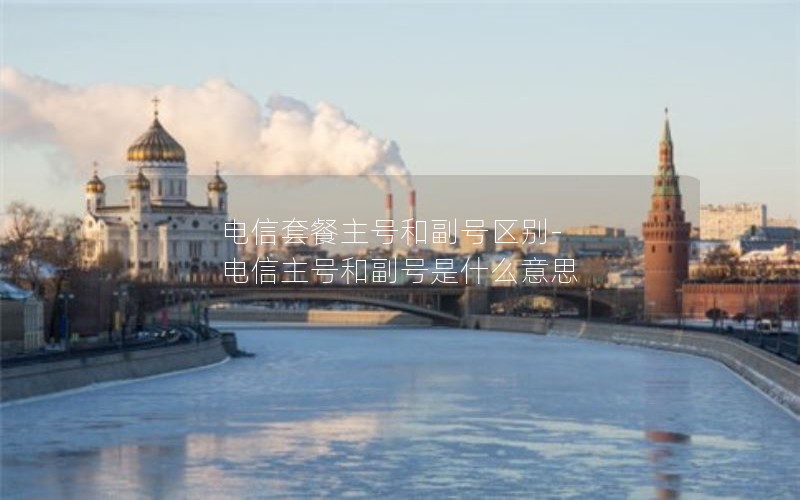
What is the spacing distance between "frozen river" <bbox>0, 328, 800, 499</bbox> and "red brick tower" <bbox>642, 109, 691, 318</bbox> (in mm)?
42893

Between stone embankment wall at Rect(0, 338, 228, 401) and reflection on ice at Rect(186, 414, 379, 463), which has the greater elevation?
stone embankment wall at Rect(0, 338, 228, 401)

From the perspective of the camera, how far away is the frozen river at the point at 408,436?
1081 inches

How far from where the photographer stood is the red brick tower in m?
97.4

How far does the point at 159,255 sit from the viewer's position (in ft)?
374

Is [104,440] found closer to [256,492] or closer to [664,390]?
[256,492]

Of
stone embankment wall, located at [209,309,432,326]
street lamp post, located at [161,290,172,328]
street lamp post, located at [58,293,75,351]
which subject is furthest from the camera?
stone embankment wall, located at [209,309,432,326]

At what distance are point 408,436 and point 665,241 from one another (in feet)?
217

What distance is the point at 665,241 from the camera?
98.9 m

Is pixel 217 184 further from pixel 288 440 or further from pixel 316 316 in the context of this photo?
pixel 288 440

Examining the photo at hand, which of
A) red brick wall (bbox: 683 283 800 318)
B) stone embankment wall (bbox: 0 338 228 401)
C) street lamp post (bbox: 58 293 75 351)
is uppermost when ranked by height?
red brick wall (bbox: 683 283 800 318)

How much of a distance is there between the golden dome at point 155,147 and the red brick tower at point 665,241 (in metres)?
30.4

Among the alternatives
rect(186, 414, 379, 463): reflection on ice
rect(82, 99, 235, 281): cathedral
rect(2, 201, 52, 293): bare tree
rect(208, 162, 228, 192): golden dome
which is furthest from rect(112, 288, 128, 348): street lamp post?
rect(208, 162, 228, 192): golden dome

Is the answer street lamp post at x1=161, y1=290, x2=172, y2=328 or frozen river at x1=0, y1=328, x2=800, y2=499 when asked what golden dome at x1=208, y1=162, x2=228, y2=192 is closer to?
street lamp post at x1=161, y1=290, x2=172, y2=328

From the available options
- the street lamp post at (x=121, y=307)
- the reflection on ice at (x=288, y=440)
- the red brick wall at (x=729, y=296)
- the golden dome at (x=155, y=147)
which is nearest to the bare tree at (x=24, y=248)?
the street lamp post at (x=121, y=307)
